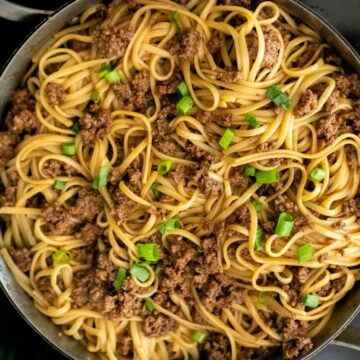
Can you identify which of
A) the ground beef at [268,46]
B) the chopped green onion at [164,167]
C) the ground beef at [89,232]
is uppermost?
the ground beef at [268,46]

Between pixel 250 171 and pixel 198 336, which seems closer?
pixel 250 171

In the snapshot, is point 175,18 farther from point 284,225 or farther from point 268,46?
point 284,225

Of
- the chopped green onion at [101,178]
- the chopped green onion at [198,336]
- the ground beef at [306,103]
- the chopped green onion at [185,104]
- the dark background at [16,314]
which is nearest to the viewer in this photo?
the ground beef at [306,103]

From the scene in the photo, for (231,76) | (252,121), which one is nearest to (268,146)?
(252,121)

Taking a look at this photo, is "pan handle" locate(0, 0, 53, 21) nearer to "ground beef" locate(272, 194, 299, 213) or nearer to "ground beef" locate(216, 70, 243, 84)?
"ground beef" locate(216, 70, 243, 84)

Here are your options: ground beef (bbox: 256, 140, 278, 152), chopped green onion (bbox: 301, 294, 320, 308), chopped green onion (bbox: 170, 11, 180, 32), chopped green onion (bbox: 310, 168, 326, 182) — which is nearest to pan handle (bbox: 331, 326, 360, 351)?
chopped green onion (bbox: 301, 294, 320, 308)

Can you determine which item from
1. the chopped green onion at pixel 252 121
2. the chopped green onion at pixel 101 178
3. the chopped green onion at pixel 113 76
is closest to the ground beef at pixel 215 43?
the chopped green onion at pixel 252 121

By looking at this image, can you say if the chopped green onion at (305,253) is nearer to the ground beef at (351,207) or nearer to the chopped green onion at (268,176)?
the ground beef at (351,207)

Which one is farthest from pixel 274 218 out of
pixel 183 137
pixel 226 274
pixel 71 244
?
pixel 71 244
